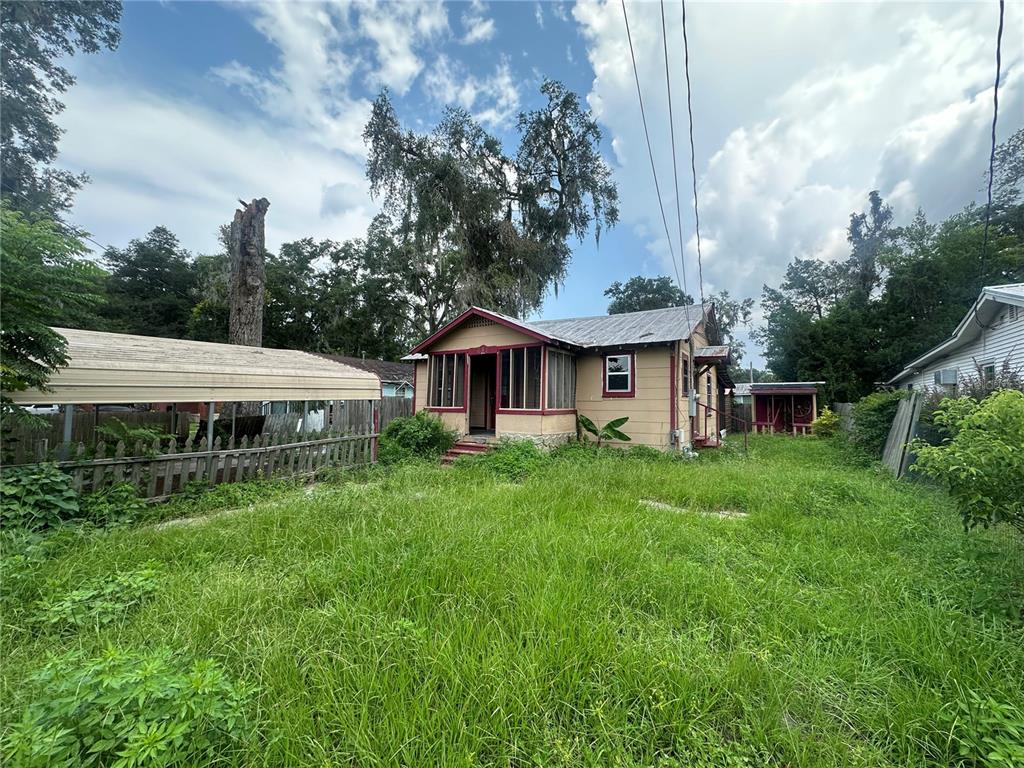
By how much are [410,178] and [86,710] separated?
20874mm

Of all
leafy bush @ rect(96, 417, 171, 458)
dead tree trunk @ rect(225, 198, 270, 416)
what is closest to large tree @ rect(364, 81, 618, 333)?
dead tree trunk @ rect(225, 198, 270, 416)

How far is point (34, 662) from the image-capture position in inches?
79.0

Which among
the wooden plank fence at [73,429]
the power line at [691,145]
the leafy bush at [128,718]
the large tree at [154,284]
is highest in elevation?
the large tree at [154,284]

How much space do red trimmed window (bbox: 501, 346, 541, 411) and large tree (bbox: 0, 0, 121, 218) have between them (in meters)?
16.7

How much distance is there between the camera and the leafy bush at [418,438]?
9.85m

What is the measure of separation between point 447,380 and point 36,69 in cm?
2000

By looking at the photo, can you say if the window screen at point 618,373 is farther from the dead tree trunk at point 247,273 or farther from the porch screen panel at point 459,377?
the dead tree trunk at point 247,273

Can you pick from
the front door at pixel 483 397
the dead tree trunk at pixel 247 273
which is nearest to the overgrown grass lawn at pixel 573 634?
the dead tree trunk at pixel 247 273

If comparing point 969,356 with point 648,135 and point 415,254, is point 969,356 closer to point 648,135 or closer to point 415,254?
point 648,135

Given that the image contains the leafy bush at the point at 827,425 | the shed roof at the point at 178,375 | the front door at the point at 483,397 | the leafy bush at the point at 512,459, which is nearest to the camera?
the shed roof at the point at 178,375

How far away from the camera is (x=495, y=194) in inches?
782

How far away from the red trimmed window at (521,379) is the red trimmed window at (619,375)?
91.8 inches

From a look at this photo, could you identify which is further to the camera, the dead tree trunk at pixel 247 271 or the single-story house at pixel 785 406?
the single-story house at pixel 785 406

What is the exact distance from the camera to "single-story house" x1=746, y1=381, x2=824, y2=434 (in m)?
20.7
